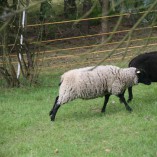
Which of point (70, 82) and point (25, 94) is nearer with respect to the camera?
point (70, 82)

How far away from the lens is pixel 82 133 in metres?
7.23

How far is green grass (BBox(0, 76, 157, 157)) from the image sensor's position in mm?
6379

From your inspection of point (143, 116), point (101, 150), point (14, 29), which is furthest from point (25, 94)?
point (101, 150)

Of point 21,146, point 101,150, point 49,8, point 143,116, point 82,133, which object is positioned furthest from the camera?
point 49,8

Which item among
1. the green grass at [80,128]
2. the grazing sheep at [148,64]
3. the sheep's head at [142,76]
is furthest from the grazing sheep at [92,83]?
the grazing sheep at [148,64]

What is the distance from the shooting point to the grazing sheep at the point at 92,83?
8016 millimetres

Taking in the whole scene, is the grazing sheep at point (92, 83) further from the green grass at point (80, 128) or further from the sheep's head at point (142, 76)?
the green grass at point (80, 128)

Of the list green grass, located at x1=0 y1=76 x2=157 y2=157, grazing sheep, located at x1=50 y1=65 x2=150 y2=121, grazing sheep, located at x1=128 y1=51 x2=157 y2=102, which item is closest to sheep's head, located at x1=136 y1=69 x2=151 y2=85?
grazing sheep, located at x1=128 y1=51 x2=157 y2=102

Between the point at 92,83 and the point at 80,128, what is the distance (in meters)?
0.90

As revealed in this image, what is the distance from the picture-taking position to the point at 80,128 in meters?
7.56

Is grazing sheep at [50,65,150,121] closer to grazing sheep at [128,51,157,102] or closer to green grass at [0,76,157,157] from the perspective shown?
green grass at [0,76,157,157]

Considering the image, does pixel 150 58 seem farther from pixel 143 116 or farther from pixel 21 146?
pixel 21 146

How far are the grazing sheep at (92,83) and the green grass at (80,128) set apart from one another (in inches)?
15.6

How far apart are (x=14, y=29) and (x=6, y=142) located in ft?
16.3
